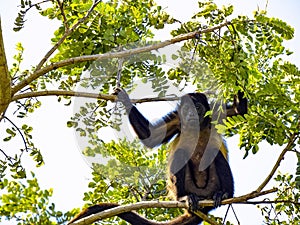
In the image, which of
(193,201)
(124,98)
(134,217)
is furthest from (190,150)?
(134,217)

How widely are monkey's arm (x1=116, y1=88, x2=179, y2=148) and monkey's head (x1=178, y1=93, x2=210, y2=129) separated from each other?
→ 16 centimetres

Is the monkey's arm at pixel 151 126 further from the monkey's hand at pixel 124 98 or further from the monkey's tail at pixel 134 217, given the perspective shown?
the monkey's tail at pixel 134 217

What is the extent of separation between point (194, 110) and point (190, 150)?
25.7 inches

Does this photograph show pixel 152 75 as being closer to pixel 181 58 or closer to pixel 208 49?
pixel 181 58

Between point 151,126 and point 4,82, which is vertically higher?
point 151,126

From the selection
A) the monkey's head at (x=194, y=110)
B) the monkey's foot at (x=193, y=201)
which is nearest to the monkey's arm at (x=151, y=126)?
the monkey's head at (x=194, y=110)

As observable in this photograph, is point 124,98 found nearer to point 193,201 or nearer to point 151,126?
point 151,126

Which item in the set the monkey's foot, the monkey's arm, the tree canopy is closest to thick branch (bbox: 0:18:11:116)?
the tree canopy

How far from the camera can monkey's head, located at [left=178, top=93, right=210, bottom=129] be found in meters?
8.59

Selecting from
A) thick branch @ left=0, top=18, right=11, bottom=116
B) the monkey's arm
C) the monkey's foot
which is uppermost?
the monkey's arm

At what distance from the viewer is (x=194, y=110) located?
852cm

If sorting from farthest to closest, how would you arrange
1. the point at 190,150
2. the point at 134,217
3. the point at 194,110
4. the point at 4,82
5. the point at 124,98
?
the point at 194,110 → the point at 190,150 → the point at 124,98 → the point at 134,217 → the point at 4,82

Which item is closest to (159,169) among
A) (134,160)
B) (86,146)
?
(134,160)

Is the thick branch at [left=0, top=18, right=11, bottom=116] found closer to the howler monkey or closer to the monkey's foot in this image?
the howler monkey
